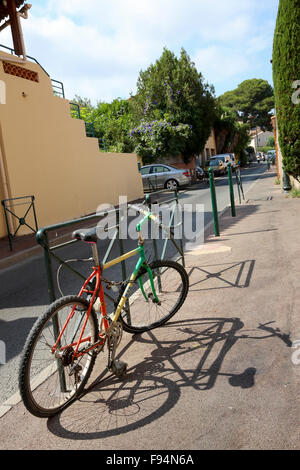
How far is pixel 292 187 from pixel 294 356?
11.7 metres

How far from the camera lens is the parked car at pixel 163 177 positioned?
23.5 metres

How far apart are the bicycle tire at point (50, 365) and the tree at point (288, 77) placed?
9.97 meters

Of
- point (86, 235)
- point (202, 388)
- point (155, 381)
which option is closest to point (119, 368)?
point (155, 381)

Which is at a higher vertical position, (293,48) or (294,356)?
(293,48)

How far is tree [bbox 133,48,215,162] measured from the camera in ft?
95.8

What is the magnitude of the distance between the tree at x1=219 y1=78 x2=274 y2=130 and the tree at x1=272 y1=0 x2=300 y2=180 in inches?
2698

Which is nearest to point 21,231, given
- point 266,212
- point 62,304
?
point 266,212

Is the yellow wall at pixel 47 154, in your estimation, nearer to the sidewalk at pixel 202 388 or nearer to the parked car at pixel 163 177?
Answer: the parked car at pixel 163 177

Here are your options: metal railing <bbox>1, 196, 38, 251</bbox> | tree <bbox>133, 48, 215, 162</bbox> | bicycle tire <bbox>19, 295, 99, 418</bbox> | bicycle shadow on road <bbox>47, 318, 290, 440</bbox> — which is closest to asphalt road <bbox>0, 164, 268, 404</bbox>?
bicycle tire <bbox>19, 295, 99, 418</bbox>

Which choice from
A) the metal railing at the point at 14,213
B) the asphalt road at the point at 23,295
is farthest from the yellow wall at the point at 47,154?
the asphalt road at the point at 23,295

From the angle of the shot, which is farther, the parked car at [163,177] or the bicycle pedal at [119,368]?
the parked car at [163,177]

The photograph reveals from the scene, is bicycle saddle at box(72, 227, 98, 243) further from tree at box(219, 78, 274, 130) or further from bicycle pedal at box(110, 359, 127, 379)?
tree at box(219, 78, 274, 130)

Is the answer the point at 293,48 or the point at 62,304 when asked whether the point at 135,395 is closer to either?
the point at 62,304
